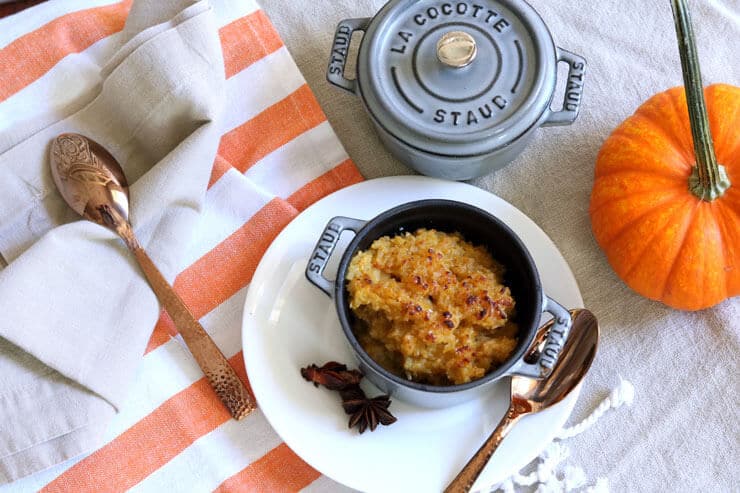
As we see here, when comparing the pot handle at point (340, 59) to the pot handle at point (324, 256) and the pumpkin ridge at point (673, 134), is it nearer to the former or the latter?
the pot handle at point (324, 256)

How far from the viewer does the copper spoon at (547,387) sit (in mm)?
1246

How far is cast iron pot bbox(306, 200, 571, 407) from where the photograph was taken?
1181 millimetres

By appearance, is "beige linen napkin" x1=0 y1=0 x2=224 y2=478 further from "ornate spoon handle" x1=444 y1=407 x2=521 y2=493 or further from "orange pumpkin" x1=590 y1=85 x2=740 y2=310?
"orange pumpkin" x1=590 y1=85 x2=740 y2=310

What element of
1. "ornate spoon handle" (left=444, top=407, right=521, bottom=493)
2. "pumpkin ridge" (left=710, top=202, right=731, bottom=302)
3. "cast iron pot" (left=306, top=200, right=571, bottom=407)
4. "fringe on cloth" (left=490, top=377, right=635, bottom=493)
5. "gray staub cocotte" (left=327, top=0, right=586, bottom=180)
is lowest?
"fringe on cloth" (left=490, top=377, right=635, bottom=493)

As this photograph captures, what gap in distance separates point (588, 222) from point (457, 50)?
45 centimetres

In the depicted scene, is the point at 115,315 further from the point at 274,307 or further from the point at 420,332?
the point at 420,332

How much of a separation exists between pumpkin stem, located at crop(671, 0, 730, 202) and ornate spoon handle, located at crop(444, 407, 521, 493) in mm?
499

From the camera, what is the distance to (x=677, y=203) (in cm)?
130

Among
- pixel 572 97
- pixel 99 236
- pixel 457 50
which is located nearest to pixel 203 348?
pixel 99 236

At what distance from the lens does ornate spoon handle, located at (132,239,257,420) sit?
135 cm

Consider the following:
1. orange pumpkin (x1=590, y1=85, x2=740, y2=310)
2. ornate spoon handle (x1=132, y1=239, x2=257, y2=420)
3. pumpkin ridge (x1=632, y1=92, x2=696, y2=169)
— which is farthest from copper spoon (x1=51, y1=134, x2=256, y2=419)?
pumpkin ridge (x1=632, y1=92, x2=696, y2=169)

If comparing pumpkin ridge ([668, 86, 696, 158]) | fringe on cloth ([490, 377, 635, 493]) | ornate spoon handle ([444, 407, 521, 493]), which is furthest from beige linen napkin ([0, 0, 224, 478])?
pumpkin ridge ([668, 86, 696, 158])

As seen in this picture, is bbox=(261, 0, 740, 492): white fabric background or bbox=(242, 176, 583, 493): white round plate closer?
bbox=(242, 176, 583, 493): white round plate

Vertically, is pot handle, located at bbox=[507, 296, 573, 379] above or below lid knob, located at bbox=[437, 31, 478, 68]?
below
